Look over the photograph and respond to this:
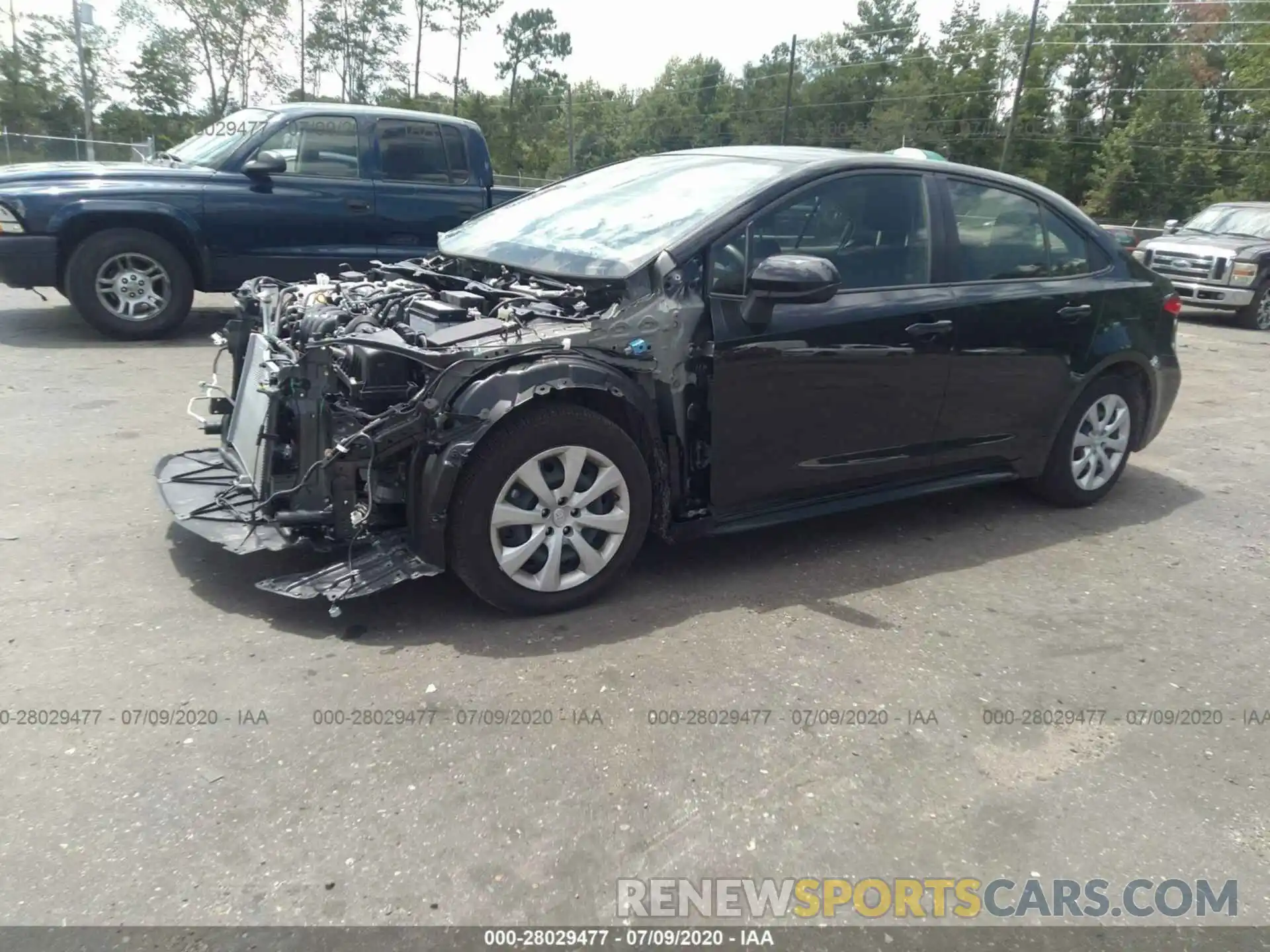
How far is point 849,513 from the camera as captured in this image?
17.3 ft

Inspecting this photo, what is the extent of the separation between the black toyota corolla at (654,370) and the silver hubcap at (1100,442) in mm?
107

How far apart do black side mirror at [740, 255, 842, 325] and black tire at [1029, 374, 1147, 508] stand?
6.55 feet

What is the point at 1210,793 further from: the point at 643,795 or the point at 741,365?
the point at 741,365

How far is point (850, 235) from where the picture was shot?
4.40m

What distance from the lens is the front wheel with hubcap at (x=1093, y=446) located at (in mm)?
5320

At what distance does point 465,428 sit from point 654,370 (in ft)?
2.66

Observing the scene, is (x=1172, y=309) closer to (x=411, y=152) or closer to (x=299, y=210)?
(x=411, y=152)

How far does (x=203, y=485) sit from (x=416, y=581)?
0.98m

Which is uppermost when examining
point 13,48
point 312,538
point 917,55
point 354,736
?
point 917,55

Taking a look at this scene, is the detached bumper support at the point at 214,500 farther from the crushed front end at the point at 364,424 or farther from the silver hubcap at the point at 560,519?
the silver hubcap at the point at 560,519

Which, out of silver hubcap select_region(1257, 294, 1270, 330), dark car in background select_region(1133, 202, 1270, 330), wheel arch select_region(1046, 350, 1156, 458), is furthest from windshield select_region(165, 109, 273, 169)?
silver hubcap select_region(1257, 294, 1270, 330)

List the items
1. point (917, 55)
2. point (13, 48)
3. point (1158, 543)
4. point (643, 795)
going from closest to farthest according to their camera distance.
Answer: point (643, 795) → point (1158, 543) → point (13, 48) → point (917, 55)

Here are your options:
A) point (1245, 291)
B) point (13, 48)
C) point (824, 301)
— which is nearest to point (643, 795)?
point (824, 301)

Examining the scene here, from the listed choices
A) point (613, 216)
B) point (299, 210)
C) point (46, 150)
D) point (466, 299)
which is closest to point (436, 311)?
point (466, 299)
